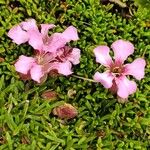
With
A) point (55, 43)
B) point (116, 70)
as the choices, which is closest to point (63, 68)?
point (55, 43)

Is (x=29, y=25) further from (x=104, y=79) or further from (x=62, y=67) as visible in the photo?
(x=104, y=79)

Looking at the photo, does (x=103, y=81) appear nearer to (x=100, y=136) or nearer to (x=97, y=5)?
(x=100, y=136)

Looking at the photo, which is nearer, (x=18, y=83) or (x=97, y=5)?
(x=18, y=83)

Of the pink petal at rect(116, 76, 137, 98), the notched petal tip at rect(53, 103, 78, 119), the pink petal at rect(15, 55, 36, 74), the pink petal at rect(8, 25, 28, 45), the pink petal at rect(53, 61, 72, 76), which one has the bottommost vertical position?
the notched petal tip at rect(53, 103, 78, 119)

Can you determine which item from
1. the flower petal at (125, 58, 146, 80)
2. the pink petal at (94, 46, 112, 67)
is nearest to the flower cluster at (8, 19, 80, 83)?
the pink petal at (94, 46, 112, 67)

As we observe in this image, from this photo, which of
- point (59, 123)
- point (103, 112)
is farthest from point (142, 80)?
point (59, 123)

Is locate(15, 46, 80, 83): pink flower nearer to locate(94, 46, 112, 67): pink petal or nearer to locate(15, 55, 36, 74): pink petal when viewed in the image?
locate(15, 55, 36, 74): pink petal

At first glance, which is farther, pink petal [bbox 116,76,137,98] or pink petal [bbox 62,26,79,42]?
pink petal [bbox 62,26,79,42]
